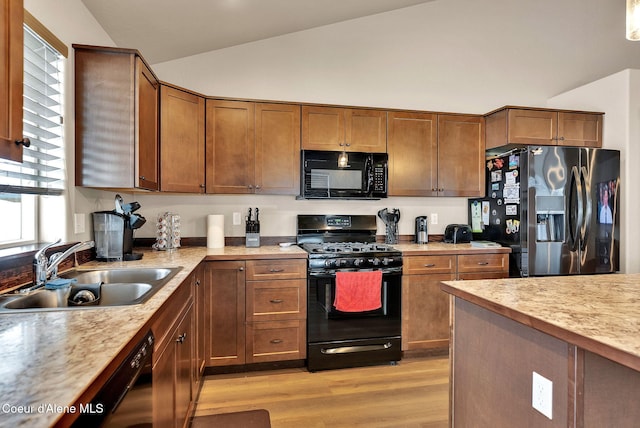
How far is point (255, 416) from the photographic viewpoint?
2.05 m

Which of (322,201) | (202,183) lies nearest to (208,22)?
(202,183)

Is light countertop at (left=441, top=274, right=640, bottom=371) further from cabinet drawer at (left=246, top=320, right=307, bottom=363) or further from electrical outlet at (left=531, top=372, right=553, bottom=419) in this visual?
cabinet drawer at (left=246, top=320, right=307, bottom=363)

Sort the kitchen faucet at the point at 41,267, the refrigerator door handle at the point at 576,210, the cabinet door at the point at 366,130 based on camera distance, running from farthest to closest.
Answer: the cabinet door at the point at 366,130
the refrigerator door handle at the point at 576,210
the kitchen faucet at the point at 41,267

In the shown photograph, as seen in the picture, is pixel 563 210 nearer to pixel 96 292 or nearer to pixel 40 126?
pixel 96 292

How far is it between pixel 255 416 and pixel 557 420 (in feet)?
5.39

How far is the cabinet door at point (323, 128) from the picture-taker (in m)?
2.97

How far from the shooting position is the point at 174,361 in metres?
1.52

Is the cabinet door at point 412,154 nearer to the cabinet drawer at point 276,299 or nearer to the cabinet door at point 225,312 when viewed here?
the cabinet drawer at point 276,299

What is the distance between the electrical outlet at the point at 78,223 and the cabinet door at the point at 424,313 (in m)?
2.35

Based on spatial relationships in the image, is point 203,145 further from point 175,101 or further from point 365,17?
point 365,17

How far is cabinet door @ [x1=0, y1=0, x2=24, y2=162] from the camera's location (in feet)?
3.22

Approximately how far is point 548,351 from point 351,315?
1726mm

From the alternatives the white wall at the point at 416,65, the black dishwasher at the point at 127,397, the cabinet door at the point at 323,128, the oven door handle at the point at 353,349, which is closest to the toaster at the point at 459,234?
the white wall at the point at 416,65

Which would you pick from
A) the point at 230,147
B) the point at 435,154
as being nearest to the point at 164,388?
the point at 230,147
